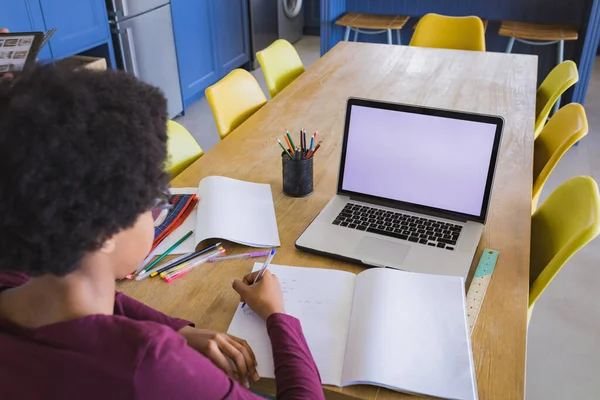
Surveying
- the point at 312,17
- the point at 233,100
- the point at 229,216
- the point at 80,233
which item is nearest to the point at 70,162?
the point at 80,233

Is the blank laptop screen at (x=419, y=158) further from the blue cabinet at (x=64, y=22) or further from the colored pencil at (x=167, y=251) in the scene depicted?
the blue cabinet at (x=64, y=22)

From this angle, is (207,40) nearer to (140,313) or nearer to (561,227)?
(561,227)

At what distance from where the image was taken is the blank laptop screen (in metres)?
1.21

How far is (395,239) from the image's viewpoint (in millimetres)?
1207

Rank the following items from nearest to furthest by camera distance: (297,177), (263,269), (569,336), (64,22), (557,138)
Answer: (263,269), (297,177), (557,138), (569,336), (64,22)

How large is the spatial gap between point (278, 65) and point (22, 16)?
4.42ft

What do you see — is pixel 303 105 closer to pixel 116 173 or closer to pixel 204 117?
pixel 116 173

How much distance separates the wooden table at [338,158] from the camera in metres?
0.97

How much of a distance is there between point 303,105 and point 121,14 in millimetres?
1782

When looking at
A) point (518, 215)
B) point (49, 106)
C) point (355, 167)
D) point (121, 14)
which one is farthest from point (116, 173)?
point (121, 14)

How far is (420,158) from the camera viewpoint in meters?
1.26

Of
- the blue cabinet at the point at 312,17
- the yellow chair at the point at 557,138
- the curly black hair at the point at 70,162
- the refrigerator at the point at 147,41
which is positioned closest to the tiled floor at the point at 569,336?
the yellow chair at the point at 557,138

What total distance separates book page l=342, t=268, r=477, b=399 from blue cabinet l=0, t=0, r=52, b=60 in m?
2.21

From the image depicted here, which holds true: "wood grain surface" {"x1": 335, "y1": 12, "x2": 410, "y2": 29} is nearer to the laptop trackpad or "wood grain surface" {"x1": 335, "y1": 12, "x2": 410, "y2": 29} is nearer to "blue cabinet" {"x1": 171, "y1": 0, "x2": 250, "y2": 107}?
"blue cabinet" {"x1": 171, "y1": 0, "x2": 250, "y2": 107}
